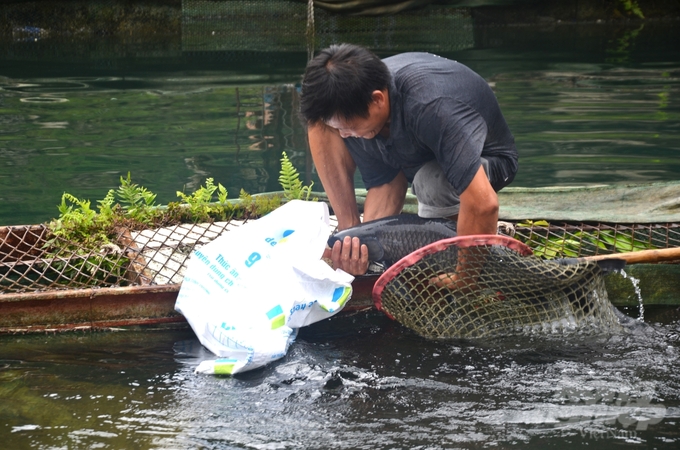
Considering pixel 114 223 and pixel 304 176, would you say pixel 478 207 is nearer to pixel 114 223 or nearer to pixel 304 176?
pixel 114 223

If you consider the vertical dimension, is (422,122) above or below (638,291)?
above

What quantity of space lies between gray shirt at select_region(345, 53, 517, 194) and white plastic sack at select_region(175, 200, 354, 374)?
49 centimetres

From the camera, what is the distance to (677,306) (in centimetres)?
377

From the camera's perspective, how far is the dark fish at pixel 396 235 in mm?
3445

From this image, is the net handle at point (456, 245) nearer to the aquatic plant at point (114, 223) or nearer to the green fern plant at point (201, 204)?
the aquatic plant at point (114, 223)

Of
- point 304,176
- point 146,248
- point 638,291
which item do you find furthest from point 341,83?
point 304,176

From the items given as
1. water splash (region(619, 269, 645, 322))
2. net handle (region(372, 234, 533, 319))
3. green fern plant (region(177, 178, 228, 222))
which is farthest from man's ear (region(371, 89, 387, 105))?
green fern plant (region(177, 178, 228, 222))

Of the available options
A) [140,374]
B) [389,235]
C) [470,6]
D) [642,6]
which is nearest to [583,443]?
[389,235]

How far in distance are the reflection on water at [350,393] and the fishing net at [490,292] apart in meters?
0.09

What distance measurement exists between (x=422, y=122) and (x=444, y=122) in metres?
0.10

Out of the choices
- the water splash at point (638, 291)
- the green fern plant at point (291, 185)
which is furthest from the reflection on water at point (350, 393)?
the green fern plant at point (291, 185)

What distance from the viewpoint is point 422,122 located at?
3018mm

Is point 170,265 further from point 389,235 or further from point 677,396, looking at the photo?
point 677,396

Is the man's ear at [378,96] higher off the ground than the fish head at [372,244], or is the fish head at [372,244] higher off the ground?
the man's ear at [378,96]
